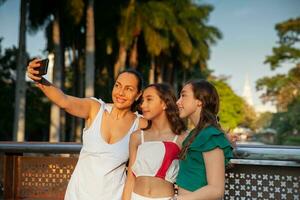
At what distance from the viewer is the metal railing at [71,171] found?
2.68 m

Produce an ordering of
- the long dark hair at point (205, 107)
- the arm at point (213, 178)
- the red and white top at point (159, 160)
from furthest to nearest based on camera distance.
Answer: the red and white top at point (159, 160), the long dark hair at point (205, 107), the arm at point (213, 178)

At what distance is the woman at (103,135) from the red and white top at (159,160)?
6.5 inches

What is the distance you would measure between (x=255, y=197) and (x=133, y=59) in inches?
1071

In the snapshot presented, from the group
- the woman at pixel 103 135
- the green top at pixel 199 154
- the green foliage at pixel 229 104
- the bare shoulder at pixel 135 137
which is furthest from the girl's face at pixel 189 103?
the green foliage at pixel 229 104

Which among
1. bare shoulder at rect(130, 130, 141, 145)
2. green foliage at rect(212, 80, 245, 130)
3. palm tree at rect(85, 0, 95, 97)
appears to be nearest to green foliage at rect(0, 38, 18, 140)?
palm tree at rect(85, 0, 95, 97)

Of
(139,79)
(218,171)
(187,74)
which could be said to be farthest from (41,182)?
(187,74)

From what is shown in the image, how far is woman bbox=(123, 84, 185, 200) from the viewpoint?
255 centimetres

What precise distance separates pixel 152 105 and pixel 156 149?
280 millimetres

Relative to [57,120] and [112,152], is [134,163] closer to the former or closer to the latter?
[112,152]

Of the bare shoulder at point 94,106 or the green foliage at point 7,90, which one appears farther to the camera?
the green foliage at point 7,90

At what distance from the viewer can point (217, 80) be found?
7650 cm

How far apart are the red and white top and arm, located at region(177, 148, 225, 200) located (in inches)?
17.3

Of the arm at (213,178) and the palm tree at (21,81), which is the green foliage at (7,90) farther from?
the arm at (213,178)

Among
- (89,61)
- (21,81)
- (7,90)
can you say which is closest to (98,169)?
(89,61)
